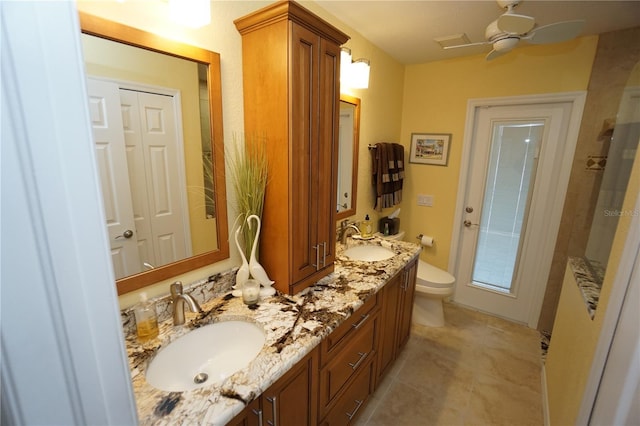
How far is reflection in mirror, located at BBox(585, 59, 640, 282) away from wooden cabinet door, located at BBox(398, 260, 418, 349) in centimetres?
98

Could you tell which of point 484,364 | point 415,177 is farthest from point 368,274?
point 415,177

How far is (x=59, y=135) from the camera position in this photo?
316mm

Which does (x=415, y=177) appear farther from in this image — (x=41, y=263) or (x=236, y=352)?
(x=41, y=263)

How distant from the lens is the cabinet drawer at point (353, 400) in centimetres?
136

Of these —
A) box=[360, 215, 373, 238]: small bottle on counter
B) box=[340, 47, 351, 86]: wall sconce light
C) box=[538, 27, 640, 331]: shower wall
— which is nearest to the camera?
box=[340, 47, 351, 86]: wall sconce light

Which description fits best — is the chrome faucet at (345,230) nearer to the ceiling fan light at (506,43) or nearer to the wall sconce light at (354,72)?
the wall sconce light at (354,72)

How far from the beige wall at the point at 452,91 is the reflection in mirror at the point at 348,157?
952 mm

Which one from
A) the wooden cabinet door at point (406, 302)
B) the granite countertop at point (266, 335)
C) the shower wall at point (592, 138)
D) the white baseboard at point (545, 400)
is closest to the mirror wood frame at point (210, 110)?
the granite countertop at point (266, 335)

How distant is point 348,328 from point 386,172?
4.90 feet

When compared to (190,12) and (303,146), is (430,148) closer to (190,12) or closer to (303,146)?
(303,146)

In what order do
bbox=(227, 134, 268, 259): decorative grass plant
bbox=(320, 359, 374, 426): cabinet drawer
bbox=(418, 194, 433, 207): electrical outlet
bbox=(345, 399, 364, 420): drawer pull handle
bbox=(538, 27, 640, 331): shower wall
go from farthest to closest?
bbox=(418, 194, 433, 207): electrical outlet
bbox=(538, 27, 640, 331): shower wall
bbox=(345, 399, 364, 420): drawer pull handle
bbox=(320, 359, 374, 426): cabinet drawer
bbox=(227, 134, 268, 259): decorative grass plant

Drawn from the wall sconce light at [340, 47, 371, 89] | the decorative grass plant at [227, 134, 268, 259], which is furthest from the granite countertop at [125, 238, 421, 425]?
the wall sconce light at [340, 47, 371, 89]

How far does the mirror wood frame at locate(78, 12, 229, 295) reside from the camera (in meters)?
0.89

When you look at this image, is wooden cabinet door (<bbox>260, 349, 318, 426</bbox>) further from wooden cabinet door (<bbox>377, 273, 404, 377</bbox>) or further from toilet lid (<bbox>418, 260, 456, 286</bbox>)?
Result: toilet lid (<bbox>418, 260, 456, 286</bbox>)
